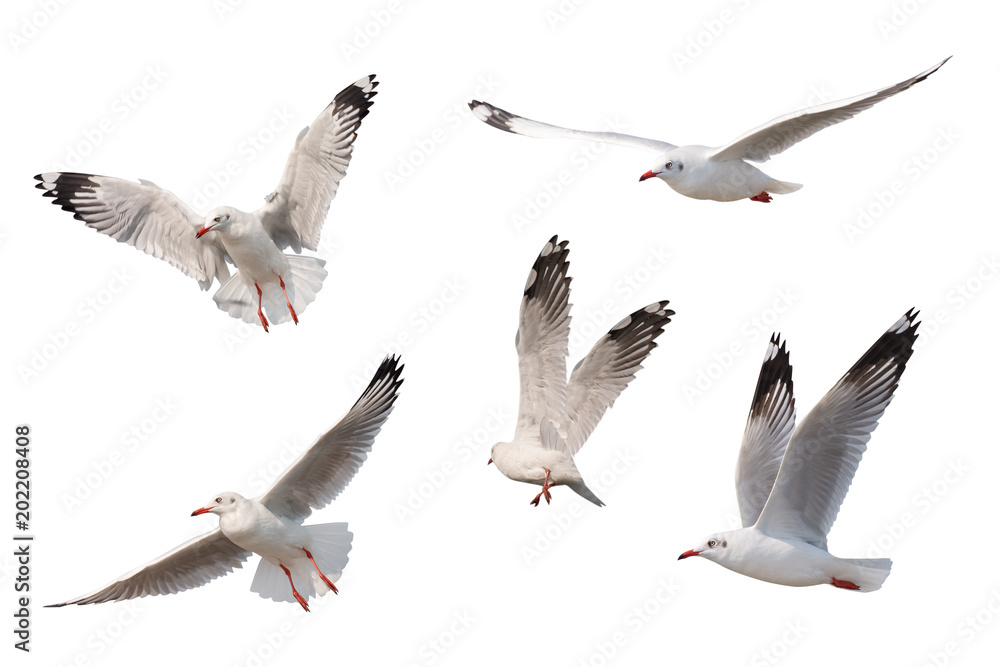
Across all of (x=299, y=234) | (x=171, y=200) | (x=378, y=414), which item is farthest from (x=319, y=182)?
(x=378, y=414)

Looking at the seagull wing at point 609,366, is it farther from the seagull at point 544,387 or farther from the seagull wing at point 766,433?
the seagull wing at point 766,433

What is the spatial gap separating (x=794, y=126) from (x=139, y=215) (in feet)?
14.9

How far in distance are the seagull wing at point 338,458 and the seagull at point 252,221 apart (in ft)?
4.85

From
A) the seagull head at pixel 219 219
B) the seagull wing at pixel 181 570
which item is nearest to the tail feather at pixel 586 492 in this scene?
the seagull wing at pixel 181 570

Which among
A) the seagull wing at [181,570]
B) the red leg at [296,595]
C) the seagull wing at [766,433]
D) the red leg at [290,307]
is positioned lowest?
the seagull wing at [181,570]

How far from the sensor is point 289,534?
8.56 metres

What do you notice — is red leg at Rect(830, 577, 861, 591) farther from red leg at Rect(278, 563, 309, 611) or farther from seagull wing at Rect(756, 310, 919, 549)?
red leg at Rect(278, 563, 309, 611)

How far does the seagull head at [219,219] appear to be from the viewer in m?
9.33

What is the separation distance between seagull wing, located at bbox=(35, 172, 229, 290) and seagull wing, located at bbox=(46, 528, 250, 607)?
208 cm

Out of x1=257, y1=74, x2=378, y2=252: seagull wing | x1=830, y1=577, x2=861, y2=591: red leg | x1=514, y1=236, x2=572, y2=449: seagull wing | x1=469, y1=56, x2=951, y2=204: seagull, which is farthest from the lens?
x1=257, y1=74, x2=378, y2=252: seagull wing

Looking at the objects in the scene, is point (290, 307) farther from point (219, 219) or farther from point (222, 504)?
point (222, 504)

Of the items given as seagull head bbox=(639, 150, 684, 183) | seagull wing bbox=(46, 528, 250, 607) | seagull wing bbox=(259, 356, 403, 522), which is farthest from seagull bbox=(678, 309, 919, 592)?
seagull wing bbox=(46, 528, 250, 607)

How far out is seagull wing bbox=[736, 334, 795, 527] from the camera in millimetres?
8727

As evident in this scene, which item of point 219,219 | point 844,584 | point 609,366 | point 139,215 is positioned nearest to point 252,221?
point 219,219
